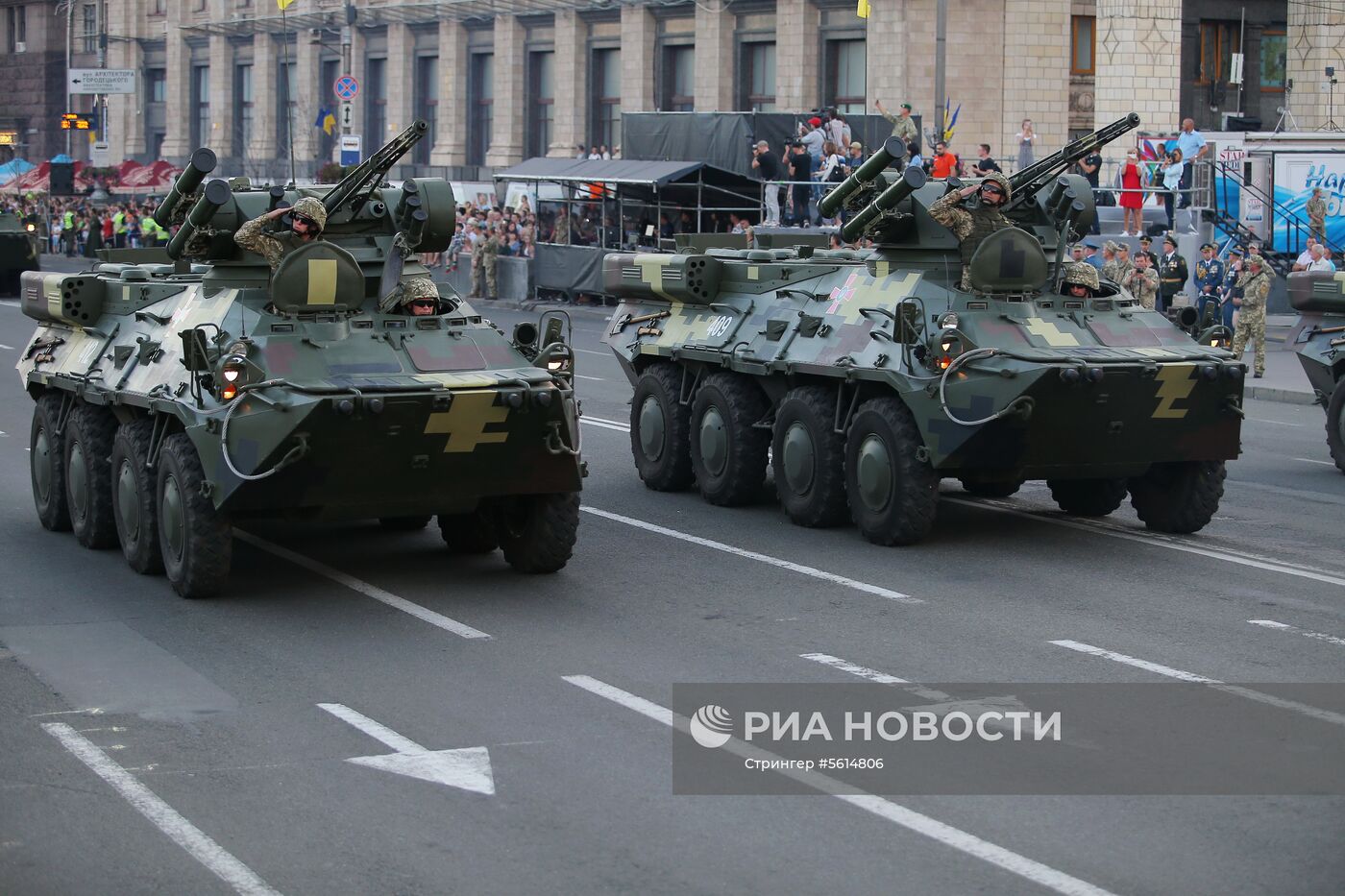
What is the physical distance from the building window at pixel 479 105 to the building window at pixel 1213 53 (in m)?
21.5

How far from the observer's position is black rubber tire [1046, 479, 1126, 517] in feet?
50.0

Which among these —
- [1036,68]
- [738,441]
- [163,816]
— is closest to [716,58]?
[1036,68]

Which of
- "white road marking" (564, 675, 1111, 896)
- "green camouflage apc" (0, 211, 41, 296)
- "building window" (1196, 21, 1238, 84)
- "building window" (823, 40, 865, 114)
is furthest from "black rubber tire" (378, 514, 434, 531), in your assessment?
"building window" (1196, 21, 1238, 84)

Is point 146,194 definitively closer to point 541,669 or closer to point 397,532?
point 397,532

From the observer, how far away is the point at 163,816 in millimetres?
7934

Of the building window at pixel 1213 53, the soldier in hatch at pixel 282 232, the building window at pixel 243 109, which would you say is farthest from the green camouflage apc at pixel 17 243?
the building window at pixel 243 109

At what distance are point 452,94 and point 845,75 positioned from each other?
1686 centimetres

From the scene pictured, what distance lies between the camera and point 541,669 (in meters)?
10.4

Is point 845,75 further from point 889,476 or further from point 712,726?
point 712,726

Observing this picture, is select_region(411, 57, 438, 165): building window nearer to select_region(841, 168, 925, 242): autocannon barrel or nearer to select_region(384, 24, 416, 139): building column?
select_region(384, 24, 416, 139): building column

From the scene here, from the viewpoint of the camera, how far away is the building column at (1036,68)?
150 ft

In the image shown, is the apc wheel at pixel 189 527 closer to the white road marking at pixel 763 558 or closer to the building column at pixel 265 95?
the white road marking at pixel 763 558

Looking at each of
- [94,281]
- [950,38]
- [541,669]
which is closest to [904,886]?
[541,669]

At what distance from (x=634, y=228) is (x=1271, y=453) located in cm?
1965
